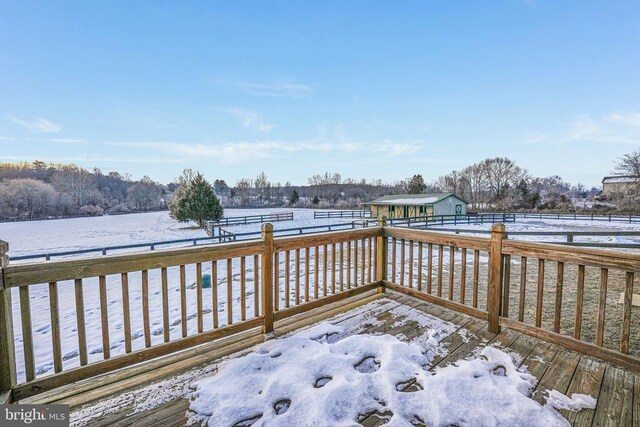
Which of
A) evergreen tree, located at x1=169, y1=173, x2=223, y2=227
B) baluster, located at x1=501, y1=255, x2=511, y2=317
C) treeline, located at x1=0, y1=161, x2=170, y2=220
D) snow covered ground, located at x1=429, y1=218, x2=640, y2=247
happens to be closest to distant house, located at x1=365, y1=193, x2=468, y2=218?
snow covered ground, located at x1=429, y1=218, x2=640, y2=247

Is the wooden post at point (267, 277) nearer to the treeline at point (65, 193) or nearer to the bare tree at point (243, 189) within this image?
the treeline at point (65, 193)

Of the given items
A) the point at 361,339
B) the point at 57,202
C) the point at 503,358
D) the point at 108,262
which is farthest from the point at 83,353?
the point at 57,202

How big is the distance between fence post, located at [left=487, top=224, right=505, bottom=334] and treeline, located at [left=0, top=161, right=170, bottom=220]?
5580cm

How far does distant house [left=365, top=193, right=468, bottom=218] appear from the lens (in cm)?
2706

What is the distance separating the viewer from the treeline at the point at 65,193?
39250 millimetres

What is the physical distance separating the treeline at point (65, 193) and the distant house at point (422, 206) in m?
47.3

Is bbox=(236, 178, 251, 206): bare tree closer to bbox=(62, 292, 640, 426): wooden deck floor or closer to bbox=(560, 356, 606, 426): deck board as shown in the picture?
bbox=(62, 292, 640, 426): wooden deck floor

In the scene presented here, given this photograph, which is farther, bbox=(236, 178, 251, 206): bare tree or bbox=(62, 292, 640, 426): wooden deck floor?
bbox=(236, 178, 251, 206): bare tree

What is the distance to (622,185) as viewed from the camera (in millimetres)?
32031

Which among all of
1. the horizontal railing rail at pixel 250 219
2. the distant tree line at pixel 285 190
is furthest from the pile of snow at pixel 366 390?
the distant tree line at pixel 285 190

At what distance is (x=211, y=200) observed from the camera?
2292 centimetres

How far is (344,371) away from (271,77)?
12.4 m

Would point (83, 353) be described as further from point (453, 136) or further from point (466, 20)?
point (453, 136)

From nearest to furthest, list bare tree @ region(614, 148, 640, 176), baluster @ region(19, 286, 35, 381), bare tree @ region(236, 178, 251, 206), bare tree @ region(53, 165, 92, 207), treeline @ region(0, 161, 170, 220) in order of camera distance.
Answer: baluster @ region(19, 286, 35, 381) → bare tree @ region(614, 148, 640, 176) → treeline @ region(0, 161, 170, 220) → bare tree @ region(53, 165, 92, 207) → bare tree @ region(236, 178, 251, 206)
